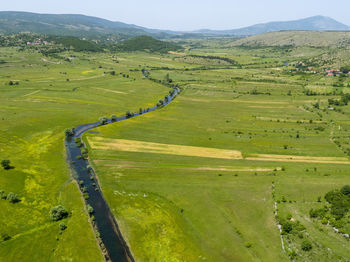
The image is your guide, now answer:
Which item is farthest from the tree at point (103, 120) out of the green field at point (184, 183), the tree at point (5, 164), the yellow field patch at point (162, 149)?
the tree at point (5, 164)

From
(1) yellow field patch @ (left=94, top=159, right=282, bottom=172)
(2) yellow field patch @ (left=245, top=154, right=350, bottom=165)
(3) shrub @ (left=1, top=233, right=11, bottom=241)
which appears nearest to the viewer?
(3) shrub @ (left=1, top=233, right=11, bottom=241)

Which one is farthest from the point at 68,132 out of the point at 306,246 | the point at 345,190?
the point at 345,190

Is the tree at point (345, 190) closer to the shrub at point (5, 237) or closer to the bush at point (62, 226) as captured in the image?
the bush at point (62, 226)

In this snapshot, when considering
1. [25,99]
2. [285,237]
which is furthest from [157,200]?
[25,99]

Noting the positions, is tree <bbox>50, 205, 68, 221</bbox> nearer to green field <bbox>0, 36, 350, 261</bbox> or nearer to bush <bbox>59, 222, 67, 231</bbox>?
green field <bbox>0, 36, 350, 261</bbox>

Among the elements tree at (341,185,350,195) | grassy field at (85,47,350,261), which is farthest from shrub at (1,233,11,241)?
tree at (341,185,350,195)

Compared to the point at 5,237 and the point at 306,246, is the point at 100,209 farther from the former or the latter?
the point at 306,246
